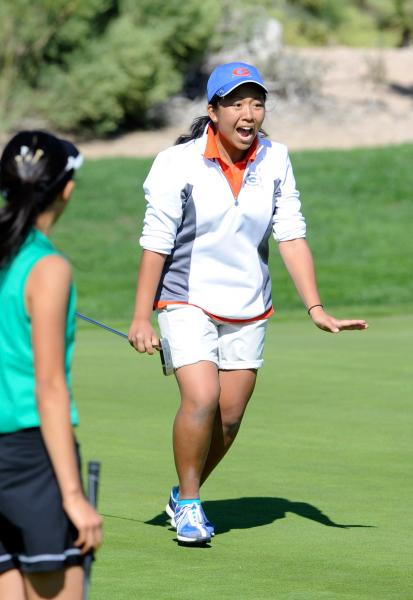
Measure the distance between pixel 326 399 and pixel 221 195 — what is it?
4434mm

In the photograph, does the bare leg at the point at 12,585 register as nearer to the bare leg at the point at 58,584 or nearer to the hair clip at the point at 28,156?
the bare leg at the point at 58,584

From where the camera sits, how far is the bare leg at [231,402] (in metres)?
6.73

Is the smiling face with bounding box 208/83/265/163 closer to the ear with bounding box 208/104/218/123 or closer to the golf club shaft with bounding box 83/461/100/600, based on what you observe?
the ear with bounding box 208/104/218/123

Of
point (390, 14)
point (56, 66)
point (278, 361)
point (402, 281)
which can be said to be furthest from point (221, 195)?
point (390, 14)

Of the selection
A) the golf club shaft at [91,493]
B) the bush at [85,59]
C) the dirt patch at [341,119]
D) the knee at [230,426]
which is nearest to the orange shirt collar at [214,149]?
the knee at [230,426]

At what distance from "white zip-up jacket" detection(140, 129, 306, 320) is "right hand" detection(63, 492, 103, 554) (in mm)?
2863

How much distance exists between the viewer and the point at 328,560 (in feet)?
20.2

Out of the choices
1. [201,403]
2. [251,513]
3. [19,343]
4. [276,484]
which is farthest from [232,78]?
[19,343]

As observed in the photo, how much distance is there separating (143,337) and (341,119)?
1321 inches

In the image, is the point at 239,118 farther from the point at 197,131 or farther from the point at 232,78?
the point at 197,131

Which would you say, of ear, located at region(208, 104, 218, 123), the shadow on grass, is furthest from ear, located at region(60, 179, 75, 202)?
the shadow on grass

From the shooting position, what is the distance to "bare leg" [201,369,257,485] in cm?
673

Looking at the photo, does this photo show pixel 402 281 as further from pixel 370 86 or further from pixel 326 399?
pixel 370 86

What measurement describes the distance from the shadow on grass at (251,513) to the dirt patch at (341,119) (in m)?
25.6
